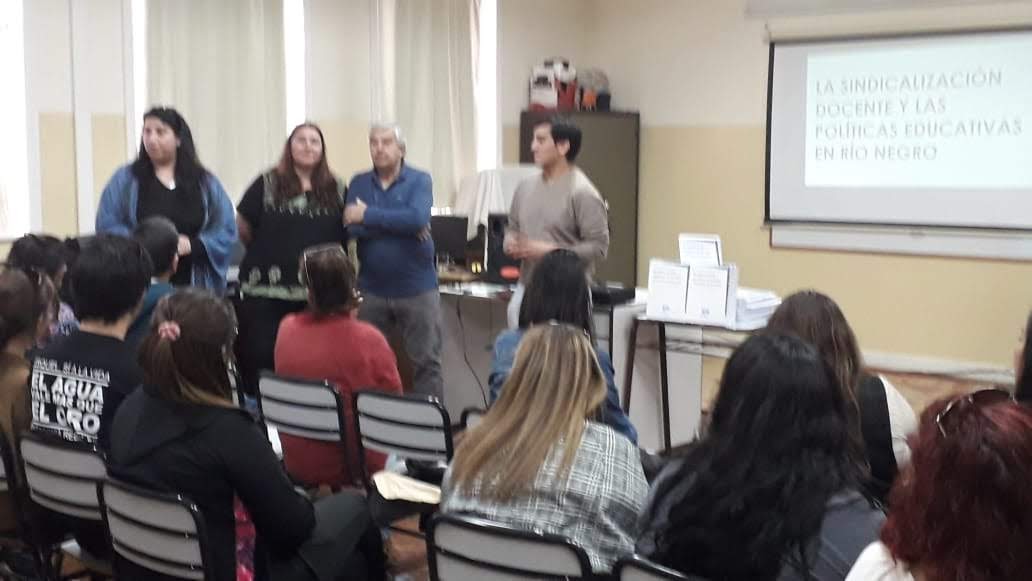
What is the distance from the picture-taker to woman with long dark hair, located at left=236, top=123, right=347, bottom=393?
166 inches

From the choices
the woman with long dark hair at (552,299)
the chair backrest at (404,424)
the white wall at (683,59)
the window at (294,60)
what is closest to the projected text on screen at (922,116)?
the white wall at (683,59)

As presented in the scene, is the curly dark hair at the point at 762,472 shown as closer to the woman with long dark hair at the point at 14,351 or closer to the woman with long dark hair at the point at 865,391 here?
the woman with long dark hair at the point at 865,391

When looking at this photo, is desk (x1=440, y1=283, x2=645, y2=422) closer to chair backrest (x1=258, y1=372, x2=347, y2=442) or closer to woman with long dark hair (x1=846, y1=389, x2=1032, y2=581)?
chair backrest (x1=258, y1=372, x2=347, y2=442)

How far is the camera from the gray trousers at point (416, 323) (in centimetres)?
445

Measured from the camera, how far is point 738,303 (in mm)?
4207

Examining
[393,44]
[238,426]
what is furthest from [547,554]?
[393,44]

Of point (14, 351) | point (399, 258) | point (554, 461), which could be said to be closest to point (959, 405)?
point (554, 461)

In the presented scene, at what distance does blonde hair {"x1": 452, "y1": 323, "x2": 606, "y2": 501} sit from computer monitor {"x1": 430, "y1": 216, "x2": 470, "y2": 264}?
11.7 feet

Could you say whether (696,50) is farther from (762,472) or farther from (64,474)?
(762,472)

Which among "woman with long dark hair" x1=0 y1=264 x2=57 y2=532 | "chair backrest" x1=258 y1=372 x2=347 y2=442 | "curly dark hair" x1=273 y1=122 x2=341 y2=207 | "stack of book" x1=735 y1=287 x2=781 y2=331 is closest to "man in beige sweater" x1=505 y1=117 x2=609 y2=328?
"stack of book" x1=735 y1=287 x2=781 y2=331

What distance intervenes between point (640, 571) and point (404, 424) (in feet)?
4.45

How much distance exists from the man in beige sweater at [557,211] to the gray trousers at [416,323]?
36 cm

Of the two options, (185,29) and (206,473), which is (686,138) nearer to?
(185,29)

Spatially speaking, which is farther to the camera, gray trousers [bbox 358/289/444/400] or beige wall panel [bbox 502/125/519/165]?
beige wall panel [bbox 502/125/519/165]
